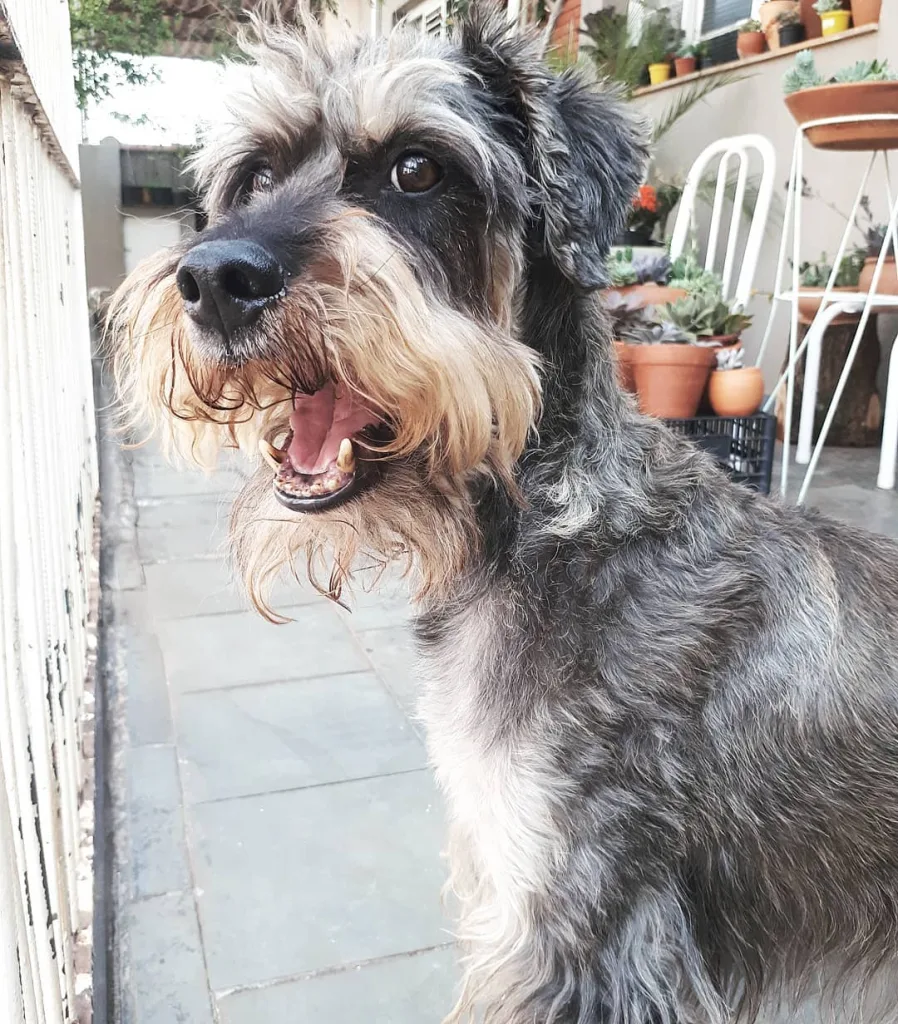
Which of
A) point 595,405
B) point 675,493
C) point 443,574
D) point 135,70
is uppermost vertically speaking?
point 135,70

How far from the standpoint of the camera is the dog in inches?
59.7

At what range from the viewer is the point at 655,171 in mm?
7629

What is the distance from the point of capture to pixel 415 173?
157 cm

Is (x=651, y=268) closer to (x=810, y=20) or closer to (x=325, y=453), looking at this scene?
(x=810, y=20)

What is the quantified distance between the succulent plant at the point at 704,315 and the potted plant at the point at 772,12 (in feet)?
10.9

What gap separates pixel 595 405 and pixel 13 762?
3.57 ft

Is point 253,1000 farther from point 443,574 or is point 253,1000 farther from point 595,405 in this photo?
point 595,405

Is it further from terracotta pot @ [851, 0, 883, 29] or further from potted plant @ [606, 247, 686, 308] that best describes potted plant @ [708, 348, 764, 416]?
terracotta pot @ [851, 0, 883, 29]

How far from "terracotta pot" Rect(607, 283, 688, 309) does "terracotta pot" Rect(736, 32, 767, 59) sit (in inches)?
132

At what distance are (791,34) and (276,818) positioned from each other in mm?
6097

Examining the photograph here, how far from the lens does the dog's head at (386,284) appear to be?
1.39 metres

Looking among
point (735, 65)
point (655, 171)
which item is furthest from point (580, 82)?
point (655, 171)

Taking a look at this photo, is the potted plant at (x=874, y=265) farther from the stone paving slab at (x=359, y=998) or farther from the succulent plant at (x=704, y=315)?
the stone paving slab at (x=359, y=998)

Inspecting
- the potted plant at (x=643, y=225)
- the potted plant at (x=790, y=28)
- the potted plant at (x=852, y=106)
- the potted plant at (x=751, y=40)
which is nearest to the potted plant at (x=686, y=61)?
the potted plant at (x=751, y=40)
